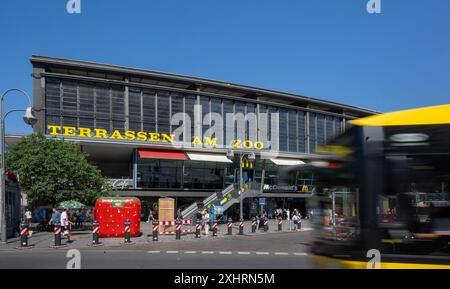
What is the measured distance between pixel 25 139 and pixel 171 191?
684 inches

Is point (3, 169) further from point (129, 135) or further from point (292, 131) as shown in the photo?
point (292, 131)

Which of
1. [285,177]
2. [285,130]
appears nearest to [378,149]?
[285,177]

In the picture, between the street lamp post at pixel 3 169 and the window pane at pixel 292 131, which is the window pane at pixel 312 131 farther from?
the street lamp post at pixel 3 169

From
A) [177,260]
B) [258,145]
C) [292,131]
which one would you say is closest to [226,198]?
[258,145]

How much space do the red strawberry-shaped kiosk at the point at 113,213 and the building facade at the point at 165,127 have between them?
1796 cm

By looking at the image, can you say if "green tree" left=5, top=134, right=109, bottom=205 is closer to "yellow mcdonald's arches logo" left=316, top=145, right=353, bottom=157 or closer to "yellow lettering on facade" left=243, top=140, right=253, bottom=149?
"yellow lettering on facade" left=243, top=140, right=253, bottom=149

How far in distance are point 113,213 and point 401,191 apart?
2098cm

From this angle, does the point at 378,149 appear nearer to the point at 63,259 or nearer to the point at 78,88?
the point at 63,259

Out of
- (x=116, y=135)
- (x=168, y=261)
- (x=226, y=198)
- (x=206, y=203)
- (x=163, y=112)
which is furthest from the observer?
(x=163, y=112)

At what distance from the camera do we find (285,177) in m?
10.3

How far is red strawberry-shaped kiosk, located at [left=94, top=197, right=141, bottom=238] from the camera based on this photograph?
2527 centimetres

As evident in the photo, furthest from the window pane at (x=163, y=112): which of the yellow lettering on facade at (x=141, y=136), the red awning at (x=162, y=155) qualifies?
the red awning at (x=162, y=155)

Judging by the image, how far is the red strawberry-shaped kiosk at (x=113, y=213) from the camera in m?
25.3

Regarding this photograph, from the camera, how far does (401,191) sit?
661 cm
